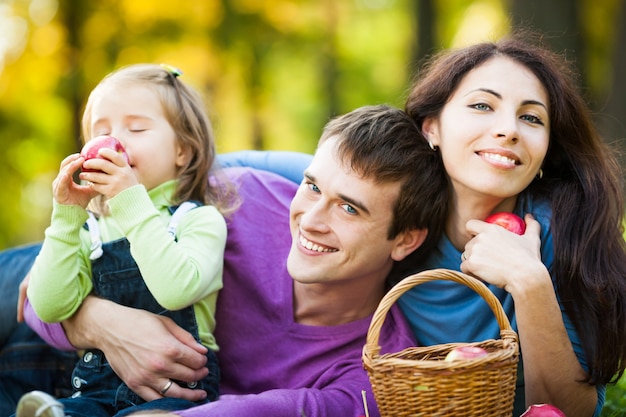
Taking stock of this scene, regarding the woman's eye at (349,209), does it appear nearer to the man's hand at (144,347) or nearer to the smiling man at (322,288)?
the smiling man at (322,288)

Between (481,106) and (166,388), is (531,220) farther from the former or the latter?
(166,388)

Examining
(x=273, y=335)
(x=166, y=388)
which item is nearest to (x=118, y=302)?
(x=166, y=388)

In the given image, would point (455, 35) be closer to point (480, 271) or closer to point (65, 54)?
point (65, 54)

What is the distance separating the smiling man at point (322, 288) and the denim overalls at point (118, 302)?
A: 0.19 ft

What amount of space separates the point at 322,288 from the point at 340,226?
1.02 feet

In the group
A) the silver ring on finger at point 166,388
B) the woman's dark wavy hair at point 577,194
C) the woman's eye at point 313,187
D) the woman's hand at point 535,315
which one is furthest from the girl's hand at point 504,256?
the silver ring on finger at point 166,388

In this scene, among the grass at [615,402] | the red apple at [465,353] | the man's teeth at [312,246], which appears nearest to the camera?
the red apple at [465,353]

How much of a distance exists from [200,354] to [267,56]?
11030 mm

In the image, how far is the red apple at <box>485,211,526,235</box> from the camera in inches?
129

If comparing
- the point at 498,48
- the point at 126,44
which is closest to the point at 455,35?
the point at 126,44

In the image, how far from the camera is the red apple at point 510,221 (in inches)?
129

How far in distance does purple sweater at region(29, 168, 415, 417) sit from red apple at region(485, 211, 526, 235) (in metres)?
0.62

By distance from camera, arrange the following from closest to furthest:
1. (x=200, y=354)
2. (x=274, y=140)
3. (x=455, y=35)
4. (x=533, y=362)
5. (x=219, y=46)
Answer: (x=533, y=362) → (x=200, y=354) → (x=219, y=46) → (x=455, y=35) → (x=274, y=140)

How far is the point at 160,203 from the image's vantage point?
3559 millimetres
